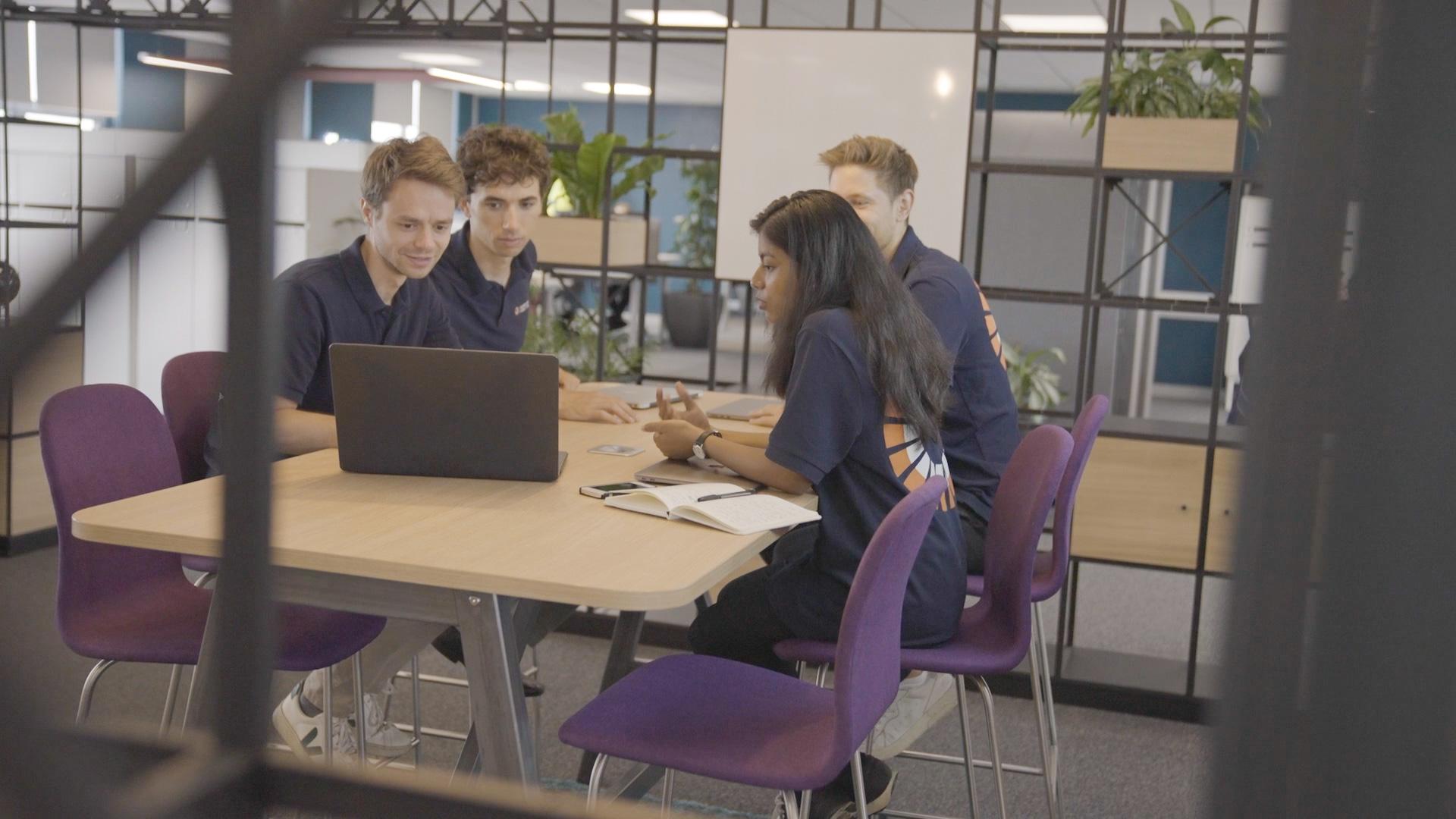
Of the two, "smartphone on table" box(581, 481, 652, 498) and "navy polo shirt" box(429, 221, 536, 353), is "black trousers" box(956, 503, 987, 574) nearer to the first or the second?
"smartphone on table" box(581, 481, 652, 498)

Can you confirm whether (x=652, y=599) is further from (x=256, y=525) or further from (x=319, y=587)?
(x=256, y=525)

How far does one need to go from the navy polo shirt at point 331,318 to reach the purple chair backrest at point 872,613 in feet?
4.02

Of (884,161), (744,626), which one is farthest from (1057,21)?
(744,626)

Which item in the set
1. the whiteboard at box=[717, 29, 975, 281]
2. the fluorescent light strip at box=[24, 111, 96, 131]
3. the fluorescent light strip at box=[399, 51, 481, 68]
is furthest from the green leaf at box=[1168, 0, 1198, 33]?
the fluorescent light strip at box=[399, 51, 481, 68]

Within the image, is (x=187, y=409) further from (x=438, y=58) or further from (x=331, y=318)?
(x=438, y=58)

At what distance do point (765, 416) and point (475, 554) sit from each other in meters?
1.39

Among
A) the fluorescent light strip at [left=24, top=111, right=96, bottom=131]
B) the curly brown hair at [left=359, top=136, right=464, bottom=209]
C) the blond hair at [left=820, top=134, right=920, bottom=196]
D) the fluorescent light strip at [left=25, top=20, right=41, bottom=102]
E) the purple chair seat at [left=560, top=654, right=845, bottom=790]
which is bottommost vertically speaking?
the purple chair seat at [left=560, top=654, right=845, bottom=790]

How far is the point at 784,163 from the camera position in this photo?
3.90 m

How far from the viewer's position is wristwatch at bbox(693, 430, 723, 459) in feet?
7.79

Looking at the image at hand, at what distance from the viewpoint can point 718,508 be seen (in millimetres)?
2025

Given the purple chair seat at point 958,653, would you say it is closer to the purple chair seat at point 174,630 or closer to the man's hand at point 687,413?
the man's hand at point 687,413

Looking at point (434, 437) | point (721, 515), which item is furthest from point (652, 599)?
point (434, 437)

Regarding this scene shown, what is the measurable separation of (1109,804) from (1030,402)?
1.93 meters

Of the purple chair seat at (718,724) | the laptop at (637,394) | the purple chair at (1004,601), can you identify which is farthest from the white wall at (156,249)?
the laptop at (637,394)
